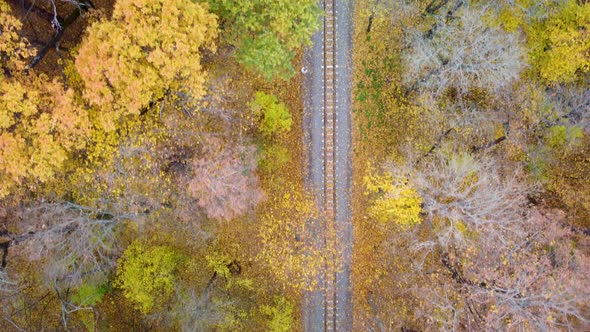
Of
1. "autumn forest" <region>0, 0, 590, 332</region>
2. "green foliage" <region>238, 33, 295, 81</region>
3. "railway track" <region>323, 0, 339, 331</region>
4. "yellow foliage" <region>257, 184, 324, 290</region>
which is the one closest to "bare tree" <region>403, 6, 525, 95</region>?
"autumn forest" <region>0, 0, 590, 332</region>

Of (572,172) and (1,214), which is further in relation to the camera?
(572,172)

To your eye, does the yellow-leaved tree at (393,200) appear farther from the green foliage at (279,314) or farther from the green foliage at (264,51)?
the green foliage at (264,51)

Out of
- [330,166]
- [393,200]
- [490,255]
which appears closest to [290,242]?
[330,166]

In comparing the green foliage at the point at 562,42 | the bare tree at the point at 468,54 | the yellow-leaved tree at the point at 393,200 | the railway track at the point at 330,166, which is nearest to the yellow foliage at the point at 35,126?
the railway track at the point at 330,166

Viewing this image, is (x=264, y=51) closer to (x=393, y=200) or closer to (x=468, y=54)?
(x=468, y=54)

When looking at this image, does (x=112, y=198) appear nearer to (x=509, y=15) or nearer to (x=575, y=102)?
(x=509, y=15)

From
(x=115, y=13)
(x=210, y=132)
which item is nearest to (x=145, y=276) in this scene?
(x=210, y=132)
